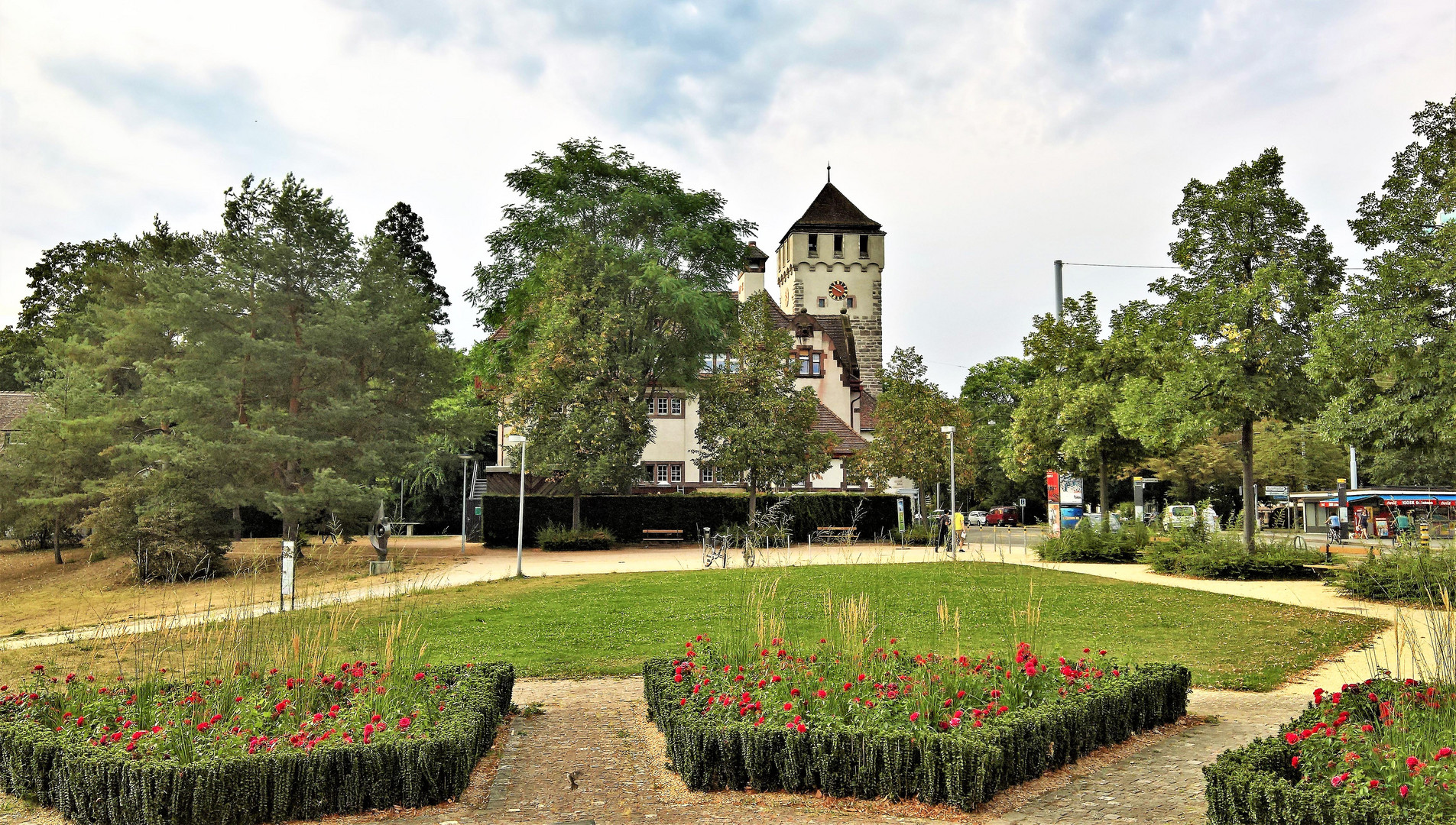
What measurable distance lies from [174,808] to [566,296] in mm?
28901

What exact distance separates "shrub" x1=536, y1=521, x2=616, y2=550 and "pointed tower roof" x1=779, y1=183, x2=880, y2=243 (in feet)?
134

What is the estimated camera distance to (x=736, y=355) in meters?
35.8

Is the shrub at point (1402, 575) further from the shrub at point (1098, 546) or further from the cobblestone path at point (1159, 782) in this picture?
the cobblestone path at point (1159, 782)

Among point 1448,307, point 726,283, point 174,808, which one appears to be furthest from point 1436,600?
point 726,283

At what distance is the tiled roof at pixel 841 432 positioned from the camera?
49.6 metres

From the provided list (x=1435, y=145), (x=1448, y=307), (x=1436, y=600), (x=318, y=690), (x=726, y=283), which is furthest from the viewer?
(x=726, y=283)

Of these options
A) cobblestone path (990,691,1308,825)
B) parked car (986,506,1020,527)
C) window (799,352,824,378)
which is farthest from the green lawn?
parked car (986,506,1020,527)

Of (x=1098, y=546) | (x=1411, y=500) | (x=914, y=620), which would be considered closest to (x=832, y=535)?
(x=1098, y=546)

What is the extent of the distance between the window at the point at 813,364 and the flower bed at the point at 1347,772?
1942 inches

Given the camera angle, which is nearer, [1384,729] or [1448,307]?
[1384,729]

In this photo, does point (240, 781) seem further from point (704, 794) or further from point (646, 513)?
point (646, 513)

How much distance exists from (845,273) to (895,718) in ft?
212

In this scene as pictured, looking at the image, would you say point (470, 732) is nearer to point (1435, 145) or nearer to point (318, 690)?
point (318, 690)

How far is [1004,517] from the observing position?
64.6 metres
